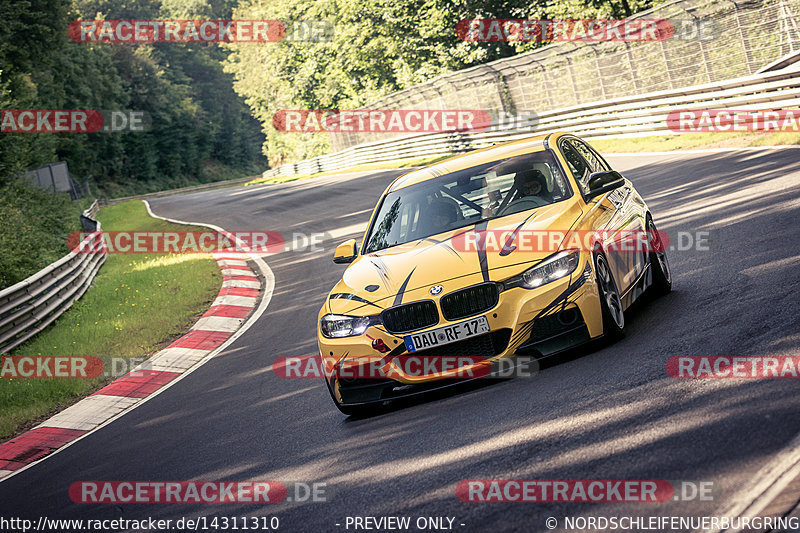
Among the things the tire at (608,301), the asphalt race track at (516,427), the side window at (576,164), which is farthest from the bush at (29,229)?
the tire at (608,301)

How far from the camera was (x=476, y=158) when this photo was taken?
7785mm

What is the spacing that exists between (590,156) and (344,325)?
3298mm

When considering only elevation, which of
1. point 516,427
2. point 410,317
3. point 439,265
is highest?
point 439,265

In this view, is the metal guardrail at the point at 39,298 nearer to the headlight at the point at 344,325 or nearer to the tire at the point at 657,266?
the headlight at the point at 344,325

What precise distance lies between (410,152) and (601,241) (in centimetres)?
3382

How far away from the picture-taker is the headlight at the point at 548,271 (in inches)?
233

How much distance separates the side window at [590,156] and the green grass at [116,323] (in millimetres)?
6437

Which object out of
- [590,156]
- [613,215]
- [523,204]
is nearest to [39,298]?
[590,156]

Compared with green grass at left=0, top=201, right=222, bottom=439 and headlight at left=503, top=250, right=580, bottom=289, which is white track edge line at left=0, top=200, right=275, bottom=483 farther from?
headlight at left=503, top=250, right=580, bottom=289

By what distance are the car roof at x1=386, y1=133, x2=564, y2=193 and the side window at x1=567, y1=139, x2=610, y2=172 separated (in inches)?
8.5

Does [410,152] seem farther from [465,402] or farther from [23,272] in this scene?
[465,402]

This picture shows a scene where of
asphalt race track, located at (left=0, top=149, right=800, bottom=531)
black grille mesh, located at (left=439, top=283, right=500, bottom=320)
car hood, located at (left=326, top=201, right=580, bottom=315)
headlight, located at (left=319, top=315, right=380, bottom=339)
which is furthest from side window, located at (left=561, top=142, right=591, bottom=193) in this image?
headlight, located at (left=319, top=315, right=380, bottom=339)

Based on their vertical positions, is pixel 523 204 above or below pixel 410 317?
above

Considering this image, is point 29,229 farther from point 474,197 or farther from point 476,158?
point 474,197
